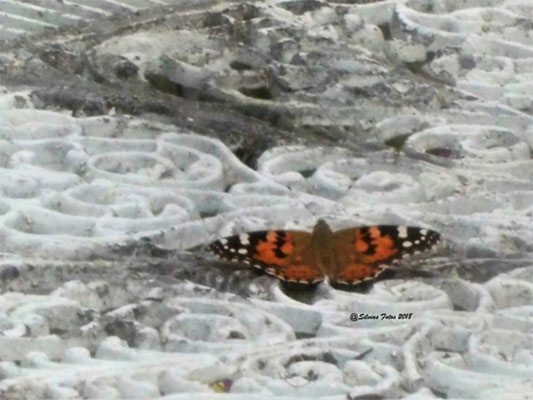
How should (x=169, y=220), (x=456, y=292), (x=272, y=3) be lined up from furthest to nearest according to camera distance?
(x=272, y=3), (x=169, y=220), (x=456, y=292)

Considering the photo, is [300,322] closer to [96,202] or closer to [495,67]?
[96,202]

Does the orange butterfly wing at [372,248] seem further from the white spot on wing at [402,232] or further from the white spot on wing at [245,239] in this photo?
the white spot on wing at [245,239]

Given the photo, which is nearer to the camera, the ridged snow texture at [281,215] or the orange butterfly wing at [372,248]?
the ridged snow texture at [281,215]

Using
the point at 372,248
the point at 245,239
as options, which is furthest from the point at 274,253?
the point at 372,248

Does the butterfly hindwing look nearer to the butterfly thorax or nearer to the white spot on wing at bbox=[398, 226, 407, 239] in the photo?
the butterfly thorax

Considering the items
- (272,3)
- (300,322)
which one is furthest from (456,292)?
(272,3)

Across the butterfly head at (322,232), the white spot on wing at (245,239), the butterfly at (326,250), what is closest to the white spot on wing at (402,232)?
the butterfly at (326,250)
